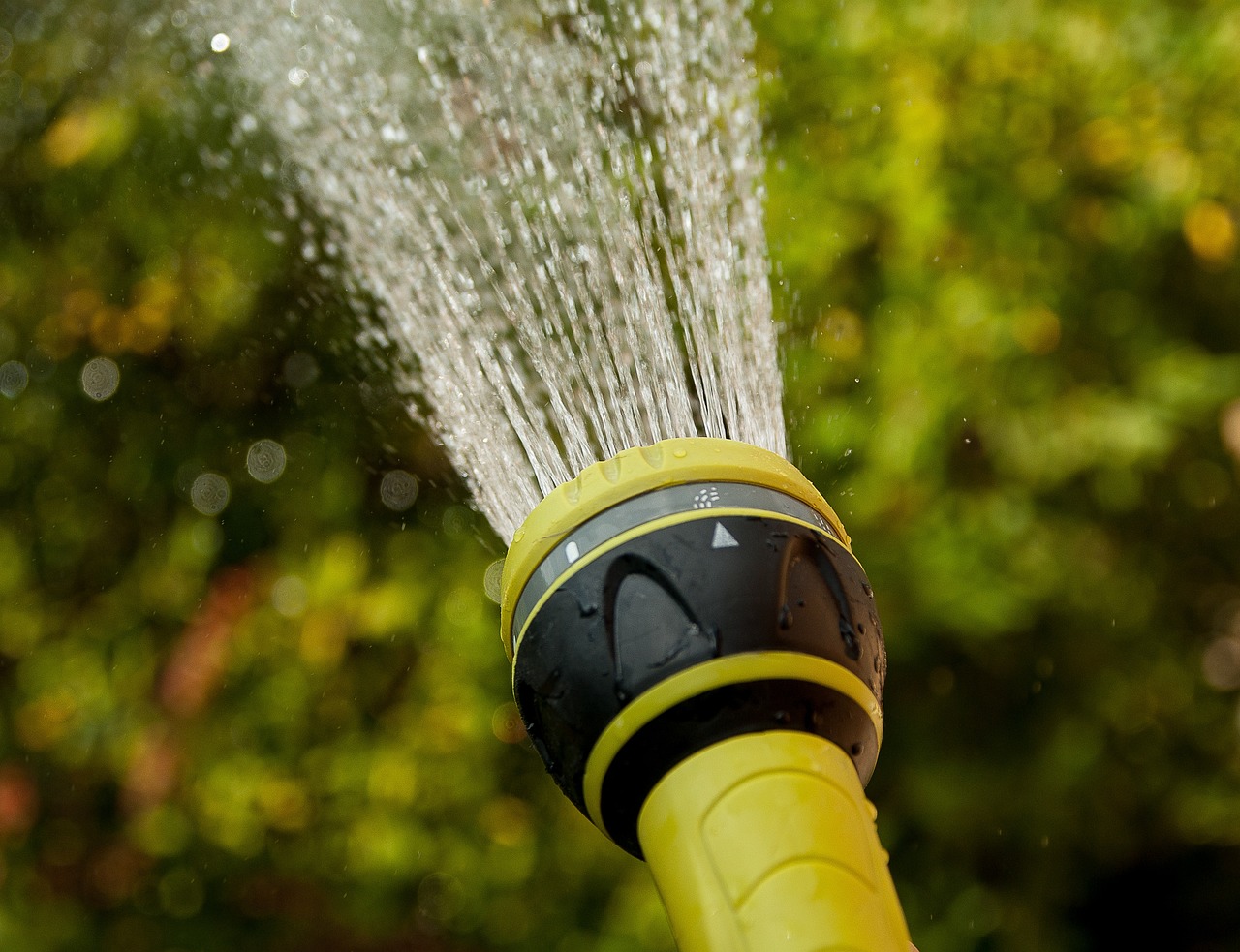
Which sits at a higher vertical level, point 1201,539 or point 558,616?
point 558,616

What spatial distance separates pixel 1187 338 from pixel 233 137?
1233 mm

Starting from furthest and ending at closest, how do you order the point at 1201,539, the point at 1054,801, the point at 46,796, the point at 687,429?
1. the point at 46,796
2. the point at 1201,539
3. the point at 1054,801
4. the point at 687,429

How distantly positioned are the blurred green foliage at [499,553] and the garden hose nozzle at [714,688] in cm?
72

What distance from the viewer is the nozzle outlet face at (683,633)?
0.48 metres

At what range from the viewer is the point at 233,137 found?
4.59 feet

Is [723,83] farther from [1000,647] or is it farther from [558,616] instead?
[558,616]

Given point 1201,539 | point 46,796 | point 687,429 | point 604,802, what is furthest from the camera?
point 46,796

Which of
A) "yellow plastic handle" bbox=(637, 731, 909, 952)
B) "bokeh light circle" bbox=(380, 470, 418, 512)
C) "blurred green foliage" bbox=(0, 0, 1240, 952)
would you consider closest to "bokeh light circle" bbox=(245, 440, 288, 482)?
"blurred green foliage" bbox=(0, 0, 1240, 952)

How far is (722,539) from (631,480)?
0.05m

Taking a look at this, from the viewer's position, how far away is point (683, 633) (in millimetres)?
484

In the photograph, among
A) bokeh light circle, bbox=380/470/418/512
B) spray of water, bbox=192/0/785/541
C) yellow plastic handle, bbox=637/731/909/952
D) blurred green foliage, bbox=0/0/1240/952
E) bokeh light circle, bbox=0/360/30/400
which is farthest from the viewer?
bokeh light circle, bbox=0/360/30/400

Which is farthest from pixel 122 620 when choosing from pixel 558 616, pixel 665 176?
pixel 558 616

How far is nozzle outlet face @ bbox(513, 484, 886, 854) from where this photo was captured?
18.9 inches

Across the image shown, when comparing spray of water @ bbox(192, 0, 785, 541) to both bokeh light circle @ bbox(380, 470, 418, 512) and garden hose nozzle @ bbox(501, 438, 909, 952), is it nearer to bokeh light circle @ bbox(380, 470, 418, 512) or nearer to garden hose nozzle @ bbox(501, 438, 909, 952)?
bokeh light circle @ bbox(380, 470, 418, 512)
